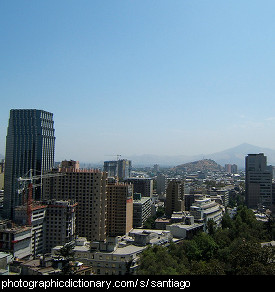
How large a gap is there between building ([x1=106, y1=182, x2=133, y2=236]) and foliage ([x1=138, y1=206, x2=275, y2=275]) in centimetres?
793

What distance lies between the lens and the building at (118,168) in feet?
299

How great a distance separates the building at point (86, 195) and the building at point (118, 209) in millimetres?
2856

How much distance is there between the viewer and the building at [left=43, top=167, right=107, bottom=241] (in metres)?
30.5

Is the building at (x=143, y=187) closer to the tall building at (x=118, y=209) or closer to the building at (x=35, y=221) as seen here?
the tall building at (x=118, y=209)

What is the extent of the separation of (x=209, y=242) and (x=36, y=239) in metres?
12.3

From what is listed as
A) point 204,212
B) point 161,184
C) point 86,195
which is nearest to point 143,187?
point 161,184

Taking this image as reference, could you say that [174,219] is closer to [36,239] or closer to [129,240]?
[129,240]

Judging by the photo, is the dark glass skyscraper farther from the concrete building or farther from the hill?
the hill

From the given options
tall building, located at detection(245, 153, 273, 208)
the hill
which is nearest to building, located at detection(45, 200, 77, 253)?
tall building, located at detection(245, 153, 273, 208)

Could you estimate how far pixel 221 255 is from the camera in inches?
862
